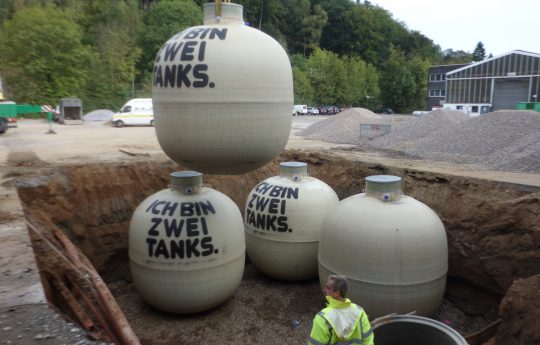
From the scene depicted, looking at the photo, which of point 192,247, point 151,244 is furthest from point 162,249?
point 192,247

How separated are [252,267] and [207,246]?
10.5ft

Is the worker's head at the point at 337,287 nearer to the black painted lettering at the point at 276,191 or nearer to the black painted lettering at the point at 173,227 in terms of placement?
the black painted lettering at the point at 173,227

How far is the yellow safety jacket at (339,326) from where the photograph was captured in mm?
3488

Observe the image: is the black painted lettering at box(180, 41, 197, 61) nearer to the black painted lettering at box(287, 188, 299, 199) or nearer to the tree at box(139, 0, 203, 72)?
the black painted lettering at box(287, 188, 299, 199)

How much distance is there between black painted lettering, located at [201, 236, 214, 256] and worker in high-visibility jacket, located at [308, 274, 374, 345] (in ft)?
10.5

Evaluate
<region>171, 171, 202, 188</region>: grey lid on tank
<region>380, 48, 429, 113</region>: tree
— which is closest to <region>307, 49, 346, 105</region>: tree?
<region>380, 48, 429, 113</region>: tree

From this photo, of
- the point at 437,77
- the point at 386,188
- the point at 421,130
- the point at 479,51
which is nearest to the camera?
the point at 386,188

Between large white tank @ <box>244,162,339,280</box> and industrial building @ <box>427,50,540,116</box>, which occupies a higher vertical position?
industrial building @ <box>427,50,540,116</box>

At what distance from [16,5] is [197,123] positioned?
47.4 metres

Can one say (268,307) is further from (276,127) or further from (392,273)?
(276,127)

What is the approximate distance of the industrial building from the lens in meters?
41.2

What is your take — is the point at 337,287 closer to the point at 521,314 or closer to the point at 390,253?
the point at 390,253

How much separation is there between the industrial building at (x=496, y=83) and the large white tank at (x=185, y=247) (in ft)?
132

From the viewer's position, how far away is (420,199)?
26.7ft
